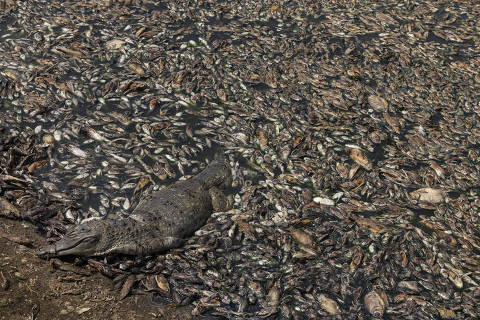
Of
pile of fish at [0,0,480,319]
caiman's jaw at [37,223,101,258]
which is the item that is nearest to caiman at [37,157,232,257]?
caiman's jaw at [37,223,101,258]

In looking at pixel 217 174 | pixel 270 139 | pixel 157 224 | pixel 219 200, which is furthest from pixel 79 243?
pixel 270 139

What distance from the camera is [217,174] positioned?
9.77 m

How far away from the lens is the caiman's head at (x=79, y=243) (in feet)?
26.4

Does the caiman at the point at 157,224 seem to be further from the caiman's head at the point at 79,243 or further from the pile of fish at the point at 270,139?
the pile of fish at the point at 270,139

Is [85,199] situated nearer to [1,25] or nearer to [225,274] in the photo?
[225,274]

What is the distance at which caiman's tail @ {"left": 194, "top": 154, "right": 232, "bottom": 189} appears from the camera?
9598mm

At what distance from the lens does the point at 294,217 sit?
30.9ft

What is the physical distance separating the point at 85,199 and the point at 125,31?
5.60 meters

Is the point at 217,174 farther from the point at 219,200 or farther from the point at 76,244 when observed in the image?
the point at 76,244

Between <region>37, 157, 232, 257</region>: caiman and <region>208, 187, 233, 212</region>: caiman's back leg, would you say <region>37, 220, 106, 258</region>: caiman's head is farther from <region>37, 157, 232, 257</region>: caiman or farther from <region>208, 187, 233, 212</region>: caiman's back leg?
<region>208, 187, 233, 212</region>: caiman's back leg

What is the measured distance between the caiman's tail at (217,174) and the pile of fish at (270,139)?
236mm

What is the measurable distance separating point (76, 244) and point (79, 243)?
0.15ft

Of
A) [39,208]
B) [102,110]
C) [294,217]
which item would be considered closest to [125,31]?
[102,110]

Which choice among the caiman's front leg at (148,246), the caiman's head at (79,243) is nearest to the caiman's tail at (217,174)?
the caiman's front leg at (148,246)
